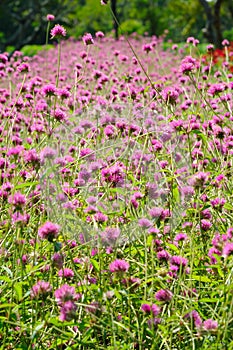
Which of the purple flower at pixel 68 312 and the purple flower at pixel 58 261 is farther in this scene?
the purple flower at pixel 58 261

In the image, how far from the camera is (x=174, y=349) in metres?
1.61

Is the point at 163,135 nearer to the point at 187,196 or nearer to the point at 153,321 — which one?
the point at 187,196

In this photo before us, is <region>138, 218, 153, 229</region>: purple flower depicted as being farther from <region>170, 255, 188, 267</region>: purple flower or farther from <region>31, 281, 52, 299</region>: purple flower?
<region>31, 281, 52, 299</region>: purple flower

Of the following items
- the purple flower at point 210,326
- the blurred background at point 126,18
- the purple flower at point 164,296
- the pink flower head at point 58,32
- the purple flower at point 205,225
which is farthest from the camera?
the blurred background at point 126,18

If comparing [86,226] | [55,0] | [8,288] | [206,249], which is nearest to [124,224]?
[86,226]

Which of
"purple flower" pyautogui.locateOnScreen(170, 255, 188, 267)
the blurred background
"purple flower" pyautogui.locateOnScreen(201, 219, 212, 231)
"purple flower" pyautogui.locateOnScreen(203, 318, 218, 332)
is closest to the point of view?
"purple flower" pyautogui.locateOnScreen(203, 318, 218, 332)

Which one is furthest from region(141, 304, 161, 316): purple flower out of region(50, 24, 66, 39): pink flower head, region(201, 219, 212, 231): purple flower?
region(50, 24, 66, 39): pink flower head

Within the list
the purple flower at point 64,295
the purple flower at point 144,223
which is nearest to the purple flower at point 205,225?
the purple flower at point 144,223

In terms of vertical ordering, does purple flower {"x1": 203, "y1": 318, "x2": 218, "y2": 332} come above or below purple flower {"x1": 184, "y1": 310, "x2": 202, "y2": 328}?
above

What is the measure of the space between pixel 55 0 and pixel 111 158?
1173 inches

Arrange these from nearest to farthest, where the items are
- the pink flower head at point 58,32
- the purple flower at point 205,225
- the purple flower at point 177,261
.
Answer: the purple flower at point 177,261 → the purple flower at point 205,225 → the pink flower head at point 58,32

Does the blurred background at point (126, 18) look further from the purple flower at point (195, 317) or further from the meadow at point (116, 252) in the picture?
the purple flower at point (195, 317)

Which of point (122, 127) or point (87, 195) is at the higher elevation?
point (122, 127)

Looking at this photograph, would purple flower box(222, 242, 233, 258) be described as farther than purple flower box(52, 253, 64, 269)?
No
